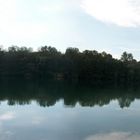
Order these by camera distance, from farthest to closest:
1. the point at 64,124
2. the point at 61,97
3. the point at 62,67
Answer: the point at 62,67 < the point at 61,97 < the point at 64,124

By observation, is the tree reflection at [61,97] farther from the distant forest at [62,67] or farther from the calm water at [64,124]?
the distant forest at [62,67]

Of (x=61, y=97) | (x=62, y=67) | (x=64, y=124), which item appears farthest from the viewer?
(x=62, y=67)

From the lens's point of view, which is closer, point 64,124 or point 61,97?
point 64,124

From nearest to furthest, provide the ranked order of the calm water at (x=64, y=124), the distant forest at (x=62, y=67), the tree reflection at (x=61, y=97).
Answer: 1. the calm water at (x=64, y=124)
2. the tree reflection at (x=61, y=97)
3. the distant forest at (x=62, y=67)

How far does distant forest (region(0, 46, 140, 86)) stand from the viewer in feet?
239

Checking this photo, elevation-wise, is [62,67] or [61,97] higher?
[62,67]

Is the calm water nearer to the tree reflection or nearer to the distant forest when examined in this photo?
the tree reflection

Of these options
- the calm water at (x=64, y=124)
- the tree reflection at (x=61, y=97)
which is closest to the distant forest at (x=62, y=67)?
the tree reflection at (x=61, y=97)

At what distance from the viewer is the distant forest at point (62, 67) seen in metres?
72.9

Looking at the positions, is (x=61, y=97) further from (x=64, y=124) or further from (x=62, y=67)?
(x=62, y=67)

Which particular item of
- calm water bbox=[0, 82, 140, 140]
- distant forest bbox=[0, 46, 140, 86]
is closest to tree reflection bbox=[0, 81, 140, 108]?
calm water bbox=[0, 82, 140, 140]

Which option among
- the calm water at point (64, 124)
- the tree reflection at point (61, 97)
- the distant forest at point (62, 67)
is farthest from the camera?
the distant forest at point (62, 67)

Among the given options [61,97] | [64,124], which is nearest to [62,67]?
[61,97]

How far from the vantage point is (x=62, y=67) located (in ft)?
244
